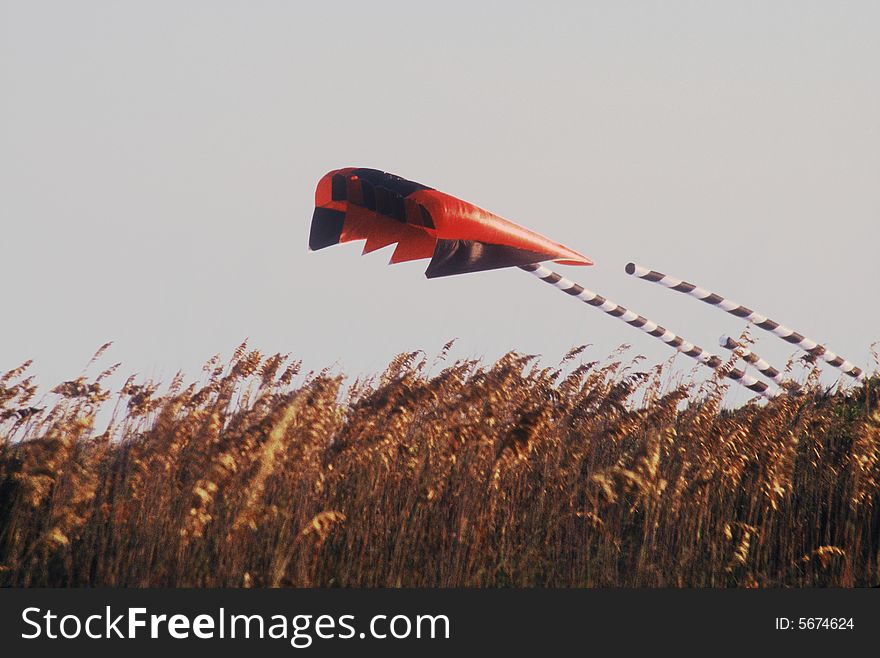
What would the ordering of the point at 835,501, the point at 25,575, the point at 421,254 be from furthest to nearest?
the point at 421,254, the point at 835,501, the point at 25,575

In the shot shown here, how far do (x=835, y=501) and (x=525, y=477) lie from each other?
2.40 meters

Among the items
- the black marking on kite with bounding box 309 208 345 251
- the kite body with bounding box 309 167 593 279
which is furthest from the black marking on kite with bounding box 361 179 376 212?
the black marking on kite with bounding box 309 208 345 251

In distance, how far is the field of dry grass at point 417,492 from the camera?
6305 mm

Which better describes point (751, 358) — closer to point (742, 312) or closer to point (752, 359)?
point (752, 359)

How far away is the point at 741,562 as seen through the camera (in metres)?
7.36

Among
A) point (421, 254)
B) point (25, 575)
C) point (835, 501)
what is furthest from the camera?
point (421, 254)

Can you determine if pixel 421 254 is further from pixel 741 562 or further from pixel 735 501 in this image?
pixel 741 562

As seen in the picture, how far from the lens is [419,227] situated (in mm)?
10672

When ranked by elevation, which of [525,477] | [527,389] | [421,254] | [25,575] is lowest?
[25,575]

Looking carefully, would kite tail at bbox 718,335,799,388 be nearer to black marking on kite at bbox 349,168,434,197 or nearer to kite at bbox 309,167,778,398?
kite at bbox 309,167,778,398

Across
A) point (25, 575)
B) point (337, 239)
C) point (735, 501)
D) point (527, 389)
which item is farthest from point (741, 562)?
point (337, 239)

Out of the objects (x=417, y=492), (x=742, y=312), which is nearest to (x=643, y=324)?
(x=742, y=312)

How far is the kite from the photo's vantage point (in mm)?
10625

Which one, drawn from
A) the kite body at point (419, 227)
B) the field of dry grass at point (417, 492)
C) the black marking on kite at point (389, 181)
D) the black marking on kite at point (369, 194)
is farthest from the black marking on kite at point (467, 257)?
the field of dry grass at point (417, 492)
